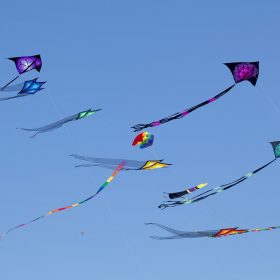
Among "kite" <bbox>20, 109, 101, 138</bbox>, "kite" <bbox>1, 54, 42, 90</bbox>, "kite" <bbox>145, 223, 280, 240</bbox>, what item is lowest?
"kite" <bbox>145, 223, 280, 240</bbox>

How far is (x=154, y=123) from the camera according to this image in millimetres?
29297

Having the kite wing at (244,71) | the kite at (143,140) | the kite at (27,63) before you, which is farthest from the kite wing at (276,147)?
the kite at (27,63)

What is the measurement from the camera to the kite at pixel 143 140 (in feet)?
119

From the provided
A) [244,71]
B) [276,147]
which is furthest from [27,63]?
[276,147]

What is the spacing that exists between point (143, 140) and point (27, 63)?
956 cm

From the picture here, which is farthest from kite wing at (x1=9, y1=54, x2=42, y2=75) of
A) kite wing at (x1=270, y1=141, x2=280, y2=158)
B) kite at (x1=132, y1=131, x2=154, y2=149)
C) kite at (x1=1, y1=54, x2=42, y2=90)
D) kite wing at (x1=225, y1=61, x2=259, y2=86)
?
kite wing at (x1=270, y1=141, x2=280, y2=158)

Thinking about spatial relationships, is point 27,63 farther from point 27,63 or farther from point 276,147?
point 276,147

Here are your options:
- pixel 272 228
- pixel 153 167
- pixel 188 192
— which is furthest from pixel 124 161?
pixel 272 228

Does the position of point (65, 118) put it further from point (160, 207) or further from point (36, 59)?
point (160, 207)

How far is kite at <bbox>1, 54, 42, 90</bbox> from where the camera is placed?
35.6m

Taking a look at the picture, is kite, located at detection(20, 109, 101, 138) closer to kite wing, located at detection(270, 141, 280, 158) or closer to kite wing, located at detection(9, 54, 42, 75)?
kite wing, located at detection(9, 54, 42, 75)

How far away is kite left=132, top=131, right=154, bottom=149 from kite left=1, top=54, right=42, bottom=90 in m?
8.32

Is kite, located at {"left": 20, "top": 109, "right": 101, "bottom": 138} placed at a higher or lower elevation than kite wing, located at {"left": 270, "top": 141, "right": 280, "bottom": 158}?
higher

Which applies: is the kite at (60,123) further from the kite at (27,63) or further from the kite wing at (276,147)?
the kite wing at (276,147)
